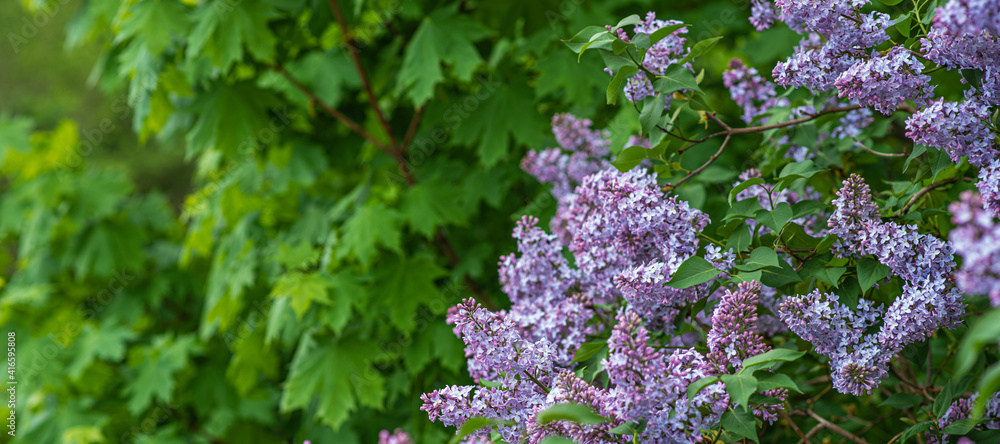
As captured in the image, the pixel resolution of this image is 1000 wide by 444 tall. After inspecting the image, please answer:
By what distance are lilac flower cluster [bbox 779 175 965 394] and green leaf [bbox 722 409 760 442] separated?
0.21 m

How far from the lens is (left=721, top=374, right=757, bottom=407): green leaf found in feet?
3.74

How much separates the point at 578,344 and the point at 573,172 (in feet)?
2.37

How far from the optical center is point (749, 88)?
6.44 ft

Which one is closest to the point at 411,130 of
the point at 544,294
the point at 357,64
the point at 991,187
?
the point at 357,64

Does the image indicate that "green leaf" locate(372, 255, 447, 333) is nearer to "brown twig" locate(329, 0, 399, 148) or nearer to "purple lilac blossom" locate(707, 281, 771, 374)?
"brown twig" locate(329, 0, 399, 148)

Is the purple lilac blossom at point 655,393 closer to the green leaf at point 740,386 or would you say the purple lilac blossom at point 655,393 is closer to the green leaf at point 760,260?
the green leaf at point 740,386

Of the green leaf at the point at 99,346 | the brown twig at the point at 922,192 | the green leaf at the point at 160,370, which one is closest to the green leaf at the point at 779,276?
the brown twig at the point at 922,192

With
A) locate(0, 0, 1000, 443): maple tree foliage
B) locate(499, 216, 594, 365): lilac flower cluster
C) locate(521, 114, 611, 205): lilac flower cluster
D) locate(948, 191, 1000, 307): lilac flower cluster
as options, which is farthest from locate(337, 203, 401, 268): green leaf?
locate(948, 191, 1000, 307): lilac flower cluster

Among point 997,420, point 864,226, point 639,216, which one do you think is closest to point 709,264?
point 639,216

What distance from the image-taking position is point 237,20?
8.48 ft

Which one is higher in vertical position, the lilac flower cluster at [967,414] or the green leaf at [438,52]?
the green leaf at [438,52]

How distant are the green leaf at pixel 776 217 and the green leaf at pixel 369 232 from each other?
1409mm

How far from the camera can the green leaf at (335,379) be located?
8.95 feet

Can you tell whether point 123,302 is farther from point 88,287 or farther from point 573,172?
point 573,172
